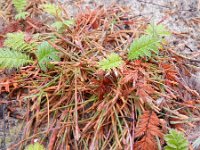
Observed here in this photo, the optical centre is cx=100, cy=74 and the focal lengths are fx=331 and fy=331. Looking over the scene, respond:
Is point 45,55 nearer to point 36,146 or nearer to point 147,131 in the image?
point 36,146

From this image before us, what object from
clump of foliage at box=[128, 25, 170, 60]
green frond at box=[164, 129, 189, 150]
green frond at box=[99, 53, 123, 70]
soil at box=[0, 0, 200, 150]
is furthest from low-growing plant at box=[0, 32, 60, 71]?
green frond at box=[164, 129, 189, 150]

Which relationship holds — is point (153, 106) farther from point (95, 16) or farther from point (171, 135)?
point (95, 16)

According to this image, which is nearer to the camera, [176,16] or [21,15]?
[21,15]

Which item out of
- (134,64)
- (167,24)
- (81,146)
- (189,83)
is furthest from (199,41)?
(81,146)

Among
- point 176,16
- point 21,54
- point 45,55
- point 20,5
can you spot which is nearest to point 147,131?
point 45,55

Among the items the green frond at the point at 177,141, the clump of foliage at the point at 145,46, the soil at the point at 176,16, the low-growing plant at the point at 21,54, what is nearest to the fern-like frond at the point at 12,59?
the low-growing plant at the point at 21,54

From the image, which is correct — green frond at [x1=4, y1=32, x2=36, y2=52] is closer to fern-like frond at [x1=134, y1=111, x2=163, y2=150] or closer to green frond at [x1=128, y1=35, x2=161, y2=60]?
green frond at [x1=128, y1=35, x2=161, y2=60]

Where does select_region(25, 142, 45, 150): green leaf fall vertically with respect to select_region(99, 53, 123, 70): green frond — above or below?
below
